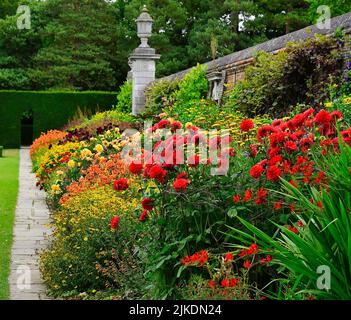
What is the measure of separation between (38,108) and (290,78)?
61.7ft

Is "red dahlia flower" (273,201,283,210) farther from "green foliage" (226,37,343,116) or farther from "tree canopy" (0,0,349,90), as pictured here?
"tree canopy" (0,0,349,90)

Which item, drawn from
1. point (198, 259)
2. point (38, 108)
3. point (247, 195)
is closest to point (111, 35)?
point (38, 108)

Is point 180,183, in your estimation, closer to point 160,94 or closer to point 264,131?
point 264,131

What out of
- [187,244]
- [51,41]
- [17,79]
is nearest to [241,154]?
[187,244]

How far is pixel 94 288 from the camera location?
5.38m

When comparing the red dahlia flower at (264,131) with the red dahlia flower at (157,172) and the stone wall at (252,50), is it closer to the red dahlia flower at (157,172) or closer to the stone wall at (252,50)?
the red dahlia flower at (157,172)

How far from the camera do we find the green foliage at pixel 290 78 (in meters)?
8.07

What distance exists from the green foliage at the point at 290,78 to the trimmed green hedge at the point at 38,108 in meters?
16.9

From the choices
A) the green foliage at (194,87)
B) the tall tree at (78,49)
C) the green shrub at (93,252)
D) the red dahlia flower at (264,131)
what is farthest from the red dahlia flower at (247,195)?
the tall tree at (78,49)

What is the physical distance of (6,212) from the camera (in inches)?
368

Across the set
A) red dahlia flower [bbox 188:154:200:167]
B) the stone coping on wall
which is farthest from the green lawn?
the stone coping on wall

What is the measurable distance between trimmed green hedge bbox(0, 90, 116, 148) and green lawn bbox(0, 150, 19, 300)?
28.5 ft

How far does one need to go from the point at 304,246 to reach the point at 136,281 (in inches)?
71.5
